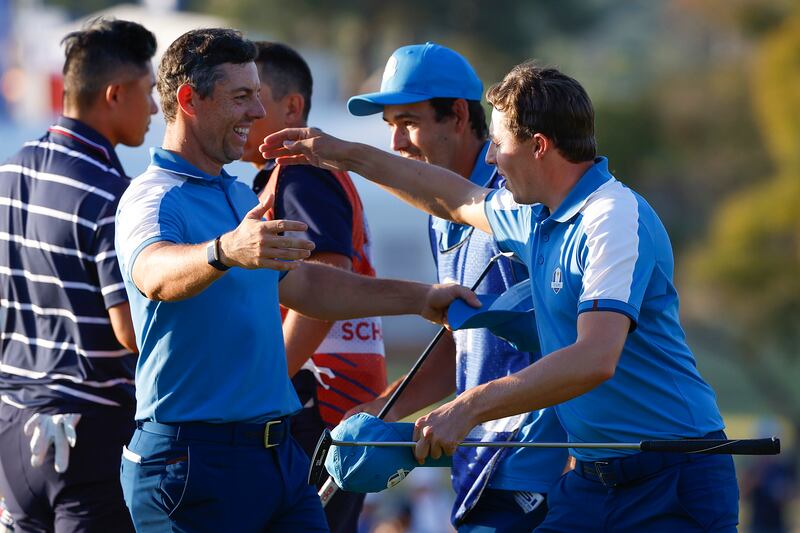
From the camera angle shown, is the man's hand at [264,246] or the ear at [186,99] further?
the ear at [186,99]

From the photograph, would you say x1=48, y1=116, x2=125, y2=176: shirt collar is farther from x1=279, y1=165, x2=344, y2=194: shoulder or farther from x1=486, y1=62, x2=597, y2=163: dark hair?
x1=486, y1=62, x2=597, y2=163: dark hair

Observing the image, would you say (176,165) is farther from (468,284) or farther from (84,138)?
(468,284)

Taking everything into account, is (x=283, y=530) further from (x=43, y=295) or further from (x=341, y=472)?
(x=43, y=295)

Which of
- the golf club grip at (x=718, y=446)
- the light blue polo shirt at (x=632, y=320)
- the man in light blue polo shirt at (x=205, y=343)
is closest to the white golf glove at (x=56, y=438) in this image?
the man in light blue polo shirt at (x=205, y=343)

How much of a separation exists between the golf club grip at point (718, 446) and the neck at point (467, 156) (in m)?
1.72

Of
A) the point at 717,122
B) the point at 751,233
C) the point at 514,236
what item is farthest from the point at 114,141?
the point at 717,122

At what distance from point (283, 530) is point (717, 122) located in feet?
143

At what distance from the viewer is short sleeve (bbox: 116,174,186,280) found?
4336 mm

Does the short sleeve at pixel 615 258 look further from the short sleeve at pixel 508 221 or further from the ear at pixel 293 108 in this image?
the ear at pixel 293 108

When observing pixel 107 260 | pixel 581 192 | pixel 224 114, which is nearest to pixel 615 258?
pixel 581 192

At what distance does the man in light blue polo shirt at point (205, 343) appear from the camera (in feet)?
14.6

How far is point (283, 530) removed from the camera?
4.60m

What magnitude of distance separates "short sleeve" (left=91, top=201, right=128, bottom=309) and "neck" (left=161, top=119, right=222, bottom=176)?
2.34 ft

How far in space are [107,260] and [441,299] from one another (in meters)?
1.28
